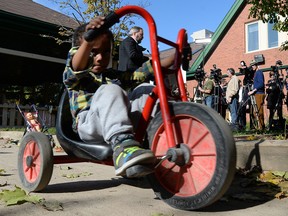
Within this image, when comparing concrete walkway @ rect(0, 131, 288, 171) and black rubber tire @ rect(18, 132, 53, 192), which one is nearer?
black rubber tire @ rect(18, 132, 53, 192)

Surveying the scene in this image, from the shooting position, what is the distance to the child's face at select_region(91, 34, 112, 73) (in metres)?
2.23

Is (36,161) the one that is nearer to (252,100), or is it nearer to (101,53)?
(101,53)

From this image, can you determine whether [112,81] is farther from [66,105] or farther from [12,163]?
[12,163]

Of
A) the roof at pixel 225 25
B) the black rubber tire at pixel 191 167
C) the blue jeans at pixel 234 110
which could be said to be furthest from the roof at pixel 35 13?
the black rubber tire at pixel 191 167

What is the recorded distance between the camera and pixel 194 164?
6.11 feet

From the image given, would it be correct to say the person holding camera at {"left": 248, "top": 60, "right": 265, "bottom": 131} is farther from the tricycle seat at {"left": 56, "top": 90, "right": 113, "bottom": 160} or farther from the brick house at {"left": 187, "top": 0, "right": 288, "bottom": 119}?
the brick house at {"left": 187, "top": 0, "right": 288, "bottom": 119}

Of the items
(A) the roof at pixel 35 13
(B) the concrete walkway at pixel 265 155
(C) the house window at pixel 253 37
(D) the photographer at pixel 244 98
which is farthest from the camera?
(C) the house window at pixel 253 37

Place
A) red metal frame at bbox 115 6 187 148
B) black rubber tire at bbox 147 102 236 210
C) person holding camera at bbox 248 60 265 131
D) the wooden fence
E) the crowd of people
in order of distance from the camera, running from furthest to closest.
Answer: the wooden fence < the crowd of people < person holding camera at bbox 248 60 265 131 < red metal frame at bbox 115 6 187 148 < black rubber tire at bbox 147 102 236 210

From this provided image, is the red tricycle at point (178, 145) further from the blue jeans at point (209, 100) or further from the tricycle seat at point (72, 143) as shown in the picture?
the blue jeans at point (209, 100)

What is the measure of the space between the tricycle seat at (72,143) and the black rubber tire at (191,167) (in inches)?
11.3

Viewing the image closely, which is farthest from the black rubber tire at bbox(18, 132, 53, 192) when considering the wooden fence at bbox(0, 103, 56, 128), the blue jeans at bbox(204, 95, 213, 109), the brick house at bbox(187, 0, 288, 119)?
the brick house at bbox(187, 0, 288, 119)

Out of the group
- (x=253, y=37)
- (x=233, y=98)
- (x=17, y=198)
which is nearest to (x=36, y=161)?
(x=17, y=198)

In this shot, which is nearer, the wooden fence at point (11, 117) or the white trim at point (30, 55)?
the white trim at point (30, 55)

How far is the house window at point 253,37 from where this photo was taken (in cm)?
1714
